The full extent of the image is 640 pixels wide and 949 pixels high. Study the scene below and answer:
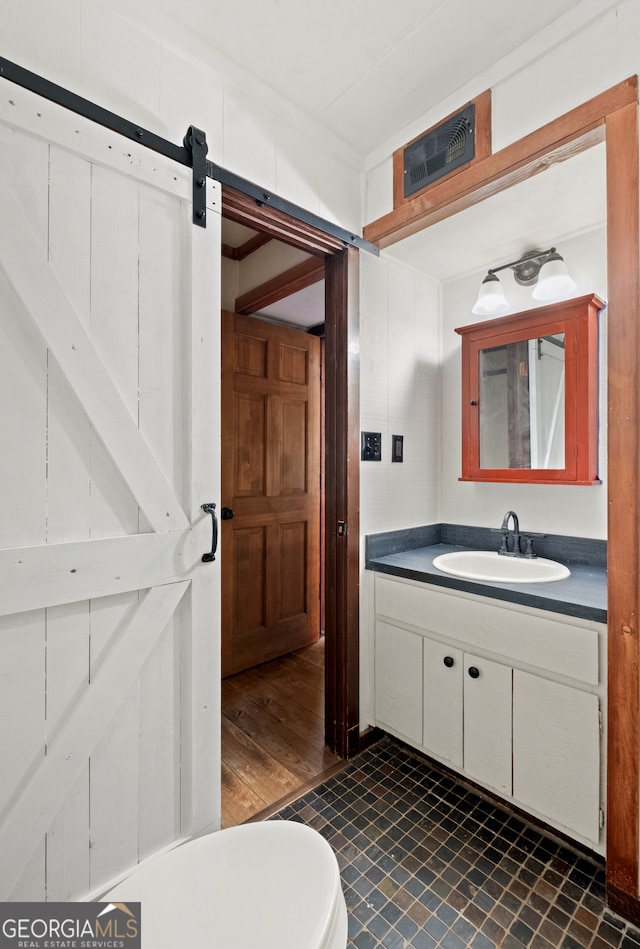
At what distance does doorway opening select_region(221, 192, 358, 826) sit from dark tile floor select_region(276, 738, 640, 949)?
26cm

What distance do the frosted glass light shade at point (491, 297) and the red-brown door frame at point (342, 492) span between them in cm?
63

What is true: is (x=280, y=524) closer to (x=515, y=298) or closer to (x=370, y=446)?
(x=370, y=446)

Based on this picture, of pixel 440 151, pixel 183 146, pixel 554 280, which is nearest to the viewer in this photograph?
pixel 183 146

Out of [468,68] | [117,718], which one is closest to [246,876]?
[117,718]

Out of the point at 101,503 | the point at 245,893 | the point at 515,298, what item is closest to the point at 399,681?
the point at 245,893

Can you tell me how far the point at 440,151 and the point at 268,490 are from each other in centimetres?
187

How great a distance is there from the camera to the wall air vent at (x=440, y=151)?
1597 mm

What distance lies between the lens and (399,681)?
75.6 inches

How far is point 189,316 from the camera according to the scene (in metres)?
1.33

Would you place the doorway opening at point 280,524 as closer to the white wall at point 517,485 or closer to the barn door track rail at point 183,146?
the barn door track rail at point 183,146

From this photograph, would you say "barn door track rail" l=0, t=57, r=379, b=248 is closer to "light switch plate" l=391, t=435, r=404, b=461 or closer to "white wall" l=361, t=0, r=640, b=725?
"white wall" l=361, t=0, r=640, b=725

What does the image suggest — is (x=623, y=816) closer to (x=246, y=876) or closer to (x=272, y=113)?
(x=246, y=876)

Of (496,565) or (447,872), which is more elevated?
(496,565)

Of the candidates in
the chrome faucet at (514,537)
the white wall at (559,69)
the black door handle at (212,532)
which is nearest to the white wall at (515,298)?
the white wall at (559,69)
